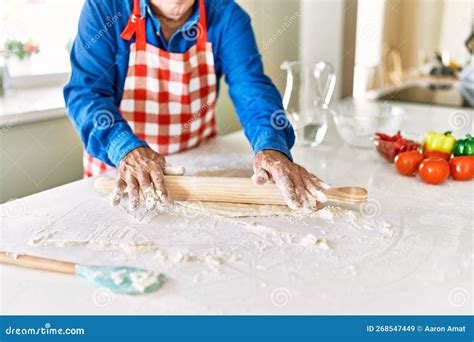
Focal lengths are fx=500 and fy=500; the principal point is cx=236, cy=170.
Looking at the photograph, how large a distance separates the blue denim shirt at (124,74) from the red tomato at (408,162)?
0.26 meters

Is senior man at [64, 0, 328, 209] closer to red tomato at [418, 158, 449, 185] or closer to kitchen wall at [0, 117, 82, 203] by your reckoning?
kitchen wall at [0, 117, 82, 203]

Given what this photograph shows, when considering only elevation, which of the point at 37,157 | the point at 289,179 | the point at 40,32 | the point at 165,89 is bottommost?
the point at 37,157

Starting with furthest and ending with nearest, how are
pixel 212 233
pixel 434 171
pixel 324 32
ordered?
pixel 324 32
pixel 434 171
pixel 212 233

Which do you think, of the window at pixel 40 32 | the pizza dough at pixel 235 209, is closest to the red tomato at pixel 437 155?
the pizza dough at pixel 235 209

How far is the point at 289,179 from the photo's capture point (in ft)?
3.22

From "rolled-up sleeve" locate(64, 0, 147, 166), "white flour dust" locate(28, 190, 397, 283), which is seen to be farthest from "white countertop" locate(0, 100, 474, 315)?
"rolled-up sleeve" locate(64, 0, 147, 166)

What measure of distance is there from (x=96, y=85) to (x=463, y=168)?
0.87 metres

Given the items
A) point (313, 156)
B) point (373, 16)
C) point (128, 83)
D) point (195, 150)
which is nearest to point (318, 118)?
point (313, 156)

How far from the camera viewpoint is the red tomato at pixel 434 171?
43.9 inches

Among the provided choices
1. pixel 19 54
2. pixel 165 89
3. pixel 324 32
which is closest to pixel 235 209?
pixel 165 89

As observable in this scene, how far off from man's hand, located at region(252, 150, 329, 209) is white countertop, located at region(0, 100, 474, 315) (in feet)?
0.14

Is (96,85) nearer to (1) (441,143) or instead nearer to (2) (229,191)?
(2) (229,191)

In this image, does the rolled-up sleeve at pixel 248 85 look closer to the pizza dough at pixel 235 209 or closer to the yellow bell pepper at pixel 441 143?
the pizza dough at pixel 235 209
